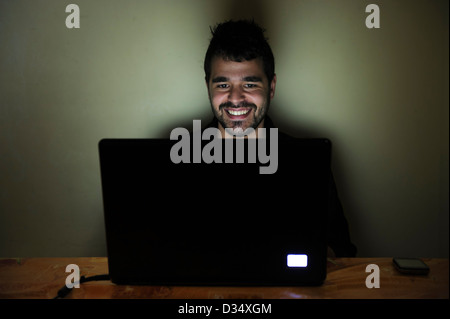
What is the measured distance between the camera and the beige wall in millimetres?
1729

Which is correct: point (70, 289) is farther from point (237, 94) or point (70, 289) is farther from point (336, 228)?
point (336, 228)

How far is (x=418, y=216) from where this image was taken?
75.9 inches

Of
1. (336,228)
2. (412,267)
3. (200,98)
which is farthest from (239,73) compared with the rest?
(412,267)

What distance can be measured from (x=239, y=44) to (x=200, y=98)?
37 cm

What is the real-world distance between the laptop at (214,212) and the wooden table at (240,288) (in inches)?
2.8

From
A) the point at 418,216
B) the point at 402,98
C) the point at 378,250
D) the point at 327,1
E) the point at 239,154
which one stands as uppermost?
the point at 327,1

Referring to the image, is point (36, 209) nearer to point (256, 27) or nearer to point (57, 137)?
point (57, 137)

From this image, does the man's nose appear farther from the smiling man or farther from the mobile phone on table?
the mobile phone on table

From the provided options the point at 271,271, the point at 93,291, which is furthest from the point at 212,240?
the point at 93,291

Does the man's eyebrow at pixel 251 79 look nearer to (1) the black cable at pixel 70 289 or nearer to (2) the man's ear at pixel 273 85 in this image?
(2) the man's ear at pixel 273 85

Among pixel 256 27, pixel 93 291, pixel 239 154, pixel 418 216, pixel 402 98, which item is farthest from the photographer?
pixel 418 216

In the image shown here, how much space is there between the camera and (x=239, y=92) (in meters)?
1.65

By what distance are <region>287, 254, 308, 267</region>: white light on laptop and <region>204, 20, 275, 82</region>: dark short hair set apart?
3.54 ft

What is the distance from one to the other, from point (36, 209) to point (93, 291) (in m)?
1.24
